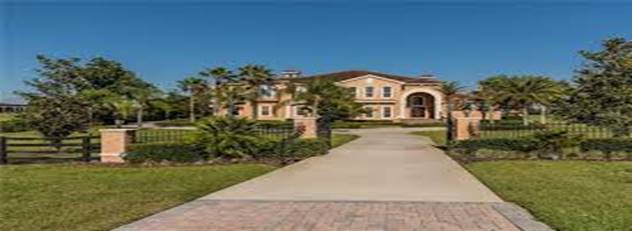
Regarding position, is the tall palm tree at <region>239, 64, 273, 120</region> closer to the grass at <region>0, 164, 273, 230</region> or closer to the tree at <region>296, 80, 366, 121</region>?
the tree at <region>296, 80, 366, 121</region>

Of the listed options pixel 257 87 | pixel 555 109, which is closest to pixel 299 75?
pixel 257 87

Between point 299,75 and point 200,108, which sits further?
point 299,75

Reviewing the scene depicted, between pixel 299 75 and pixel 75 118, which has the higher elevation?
pixel 299 75

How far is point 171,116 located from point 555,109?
1951 inches

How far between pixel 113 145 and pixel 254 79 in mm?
46650

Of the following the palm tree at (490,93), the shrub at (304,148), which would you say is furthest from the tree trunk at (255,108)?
the shrub at (304,148)

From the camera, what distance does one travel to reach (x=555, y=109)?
30.7 m

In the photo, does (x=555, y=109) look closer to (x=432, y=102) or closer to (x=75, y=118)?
(x=75, y=118)

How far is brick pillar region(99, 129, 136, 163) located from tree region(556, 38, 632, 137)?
16.5 meters

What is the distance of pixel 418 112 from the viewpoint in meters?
72.1

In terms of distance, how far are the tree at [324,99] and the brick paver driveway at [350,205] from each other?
42164 millimetres

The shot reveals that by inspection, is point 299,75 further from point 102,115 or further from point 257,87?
point 102,115

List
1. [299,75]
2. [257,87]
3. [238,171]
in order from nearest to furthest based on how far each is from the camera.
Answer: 1. [238,171]
2. [257,87]
3. [299,75]

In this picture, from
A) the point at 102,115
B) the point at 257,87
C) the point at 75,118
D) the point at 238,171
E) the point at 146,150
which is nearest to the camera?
the point at 238,171
